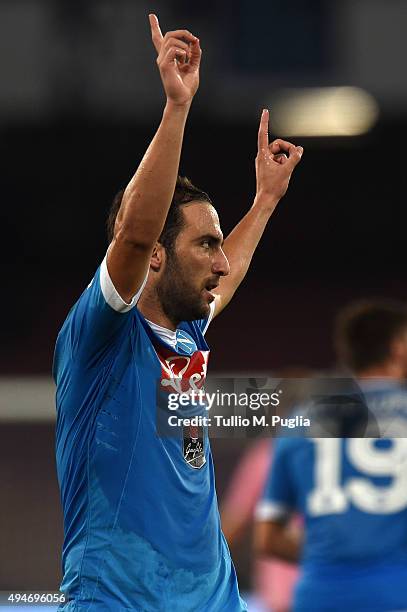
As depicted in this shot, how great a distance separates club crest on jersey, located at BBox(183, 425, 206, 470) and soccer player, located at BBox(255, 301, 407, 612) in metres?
0.46

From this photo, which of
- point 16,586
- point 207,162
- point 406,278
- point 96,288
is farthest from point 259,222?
point 406,278

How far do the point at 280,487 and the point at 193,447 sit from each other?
638 mm

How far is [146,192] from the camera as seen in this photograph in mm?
2324

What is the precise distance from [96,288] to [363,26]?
9625 mm

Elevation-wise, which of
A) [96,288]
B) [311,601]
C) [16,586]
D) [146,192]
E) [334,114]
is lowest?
[16,586]

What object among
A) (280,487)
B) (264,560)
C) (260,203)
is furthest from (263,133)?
(264,560)

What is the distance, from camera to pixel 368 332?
321 centimetres

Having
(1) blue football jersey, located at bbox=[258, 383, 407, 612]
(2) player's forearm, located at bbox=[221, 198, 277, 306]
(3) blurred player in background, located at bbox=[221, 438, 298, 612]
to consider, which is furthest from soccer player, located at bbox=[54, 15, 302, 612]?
(3) blurred player in background, located at bbox=[221, 438, 298, 612]

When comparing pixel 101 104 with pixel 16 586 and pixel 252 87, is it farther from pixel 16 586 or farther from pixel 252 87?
pixel 16 586

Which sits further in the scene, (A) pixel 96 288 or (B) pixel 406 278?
(B) pixel 406 278

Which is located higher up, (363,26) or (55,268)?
(363,26)

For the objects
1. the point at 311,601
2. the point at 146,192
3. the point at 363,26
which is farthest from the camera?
the point at 363,26

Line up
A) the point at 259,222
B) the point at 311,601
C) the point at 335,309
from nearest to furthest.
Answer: the point at 311,601 < the point at 259,222 < the point at 335,309

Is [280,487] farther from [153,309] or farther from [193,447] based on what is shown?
[153,309]
